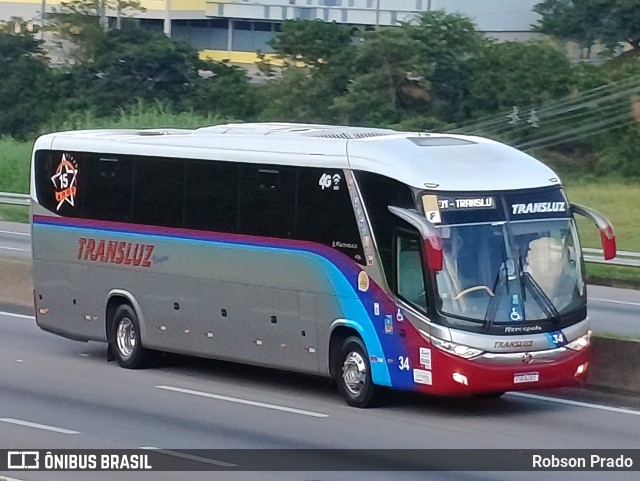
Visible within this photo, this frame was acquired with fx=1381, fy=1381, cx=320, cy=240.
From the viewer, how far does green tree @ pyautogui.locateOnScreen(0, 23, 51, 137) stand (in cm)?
6353

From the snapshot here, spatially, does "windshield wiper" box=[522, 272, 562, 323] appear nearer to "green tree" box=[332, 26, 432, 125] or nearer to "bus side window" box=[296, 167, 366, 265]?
"bus side window" box=[296, 167, 366, 265]

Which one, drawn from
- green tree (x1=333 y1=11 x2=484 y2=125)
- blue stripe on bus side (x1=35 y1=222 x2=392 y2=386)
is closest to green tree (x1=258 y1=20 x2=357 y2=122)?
green tree (x1=333 y1=11 x2=484 y2=125)

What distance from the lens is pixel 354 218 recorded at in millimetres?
14742

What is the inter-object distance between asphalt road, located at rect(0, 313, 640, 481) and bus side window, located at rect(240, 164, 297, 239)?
1897 mm

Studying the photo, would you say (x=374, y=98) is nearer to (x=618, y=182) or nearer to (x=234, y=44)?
(x=618, y=182)

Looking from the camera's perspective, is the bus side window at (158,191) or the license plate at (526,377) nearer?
the license plate at (526,377)

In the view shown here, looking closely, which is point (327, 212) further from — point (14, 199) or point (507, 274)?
point (14, 199)

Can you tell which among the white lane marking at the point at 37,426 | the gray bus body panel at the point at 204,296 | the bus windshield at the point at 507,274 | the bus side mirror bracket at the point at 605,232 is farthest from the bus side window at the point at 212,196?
the bus side mirror bracket at the point at 605,232

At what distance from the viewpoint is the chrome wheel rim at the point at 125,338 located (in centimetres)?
1783

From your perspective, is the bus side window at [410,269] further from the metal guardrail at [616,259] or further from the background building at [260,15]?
the background building at [260,15]

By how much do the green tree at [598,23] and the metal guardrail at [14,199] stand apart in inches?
1296

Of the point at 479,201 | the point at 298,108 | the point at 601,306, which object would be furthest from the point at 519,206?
the point at 298,108

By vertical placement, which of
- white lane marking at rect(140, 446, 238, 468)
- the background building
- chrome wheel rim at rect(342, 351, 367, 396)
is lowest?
white lane marking at rect(140, 446, 238, 468)

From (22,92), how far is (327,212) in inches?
2020
